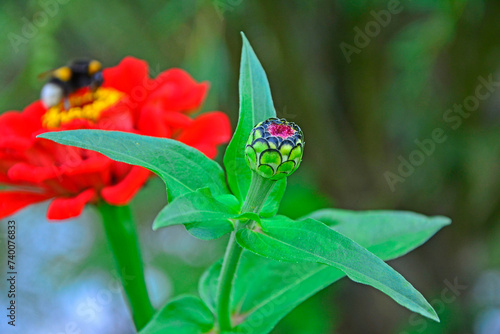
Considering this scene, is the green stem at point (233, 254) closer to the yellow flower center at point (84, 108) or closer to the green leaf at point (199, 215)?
the green leaf at point (199, 215)

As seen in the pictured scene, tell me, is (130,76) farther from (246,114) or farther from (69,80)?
(246,114)

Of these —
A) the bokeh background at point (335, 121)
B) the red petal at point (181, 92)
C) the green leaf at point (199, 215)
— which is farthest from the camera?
the bokeh background at point (335, 121)

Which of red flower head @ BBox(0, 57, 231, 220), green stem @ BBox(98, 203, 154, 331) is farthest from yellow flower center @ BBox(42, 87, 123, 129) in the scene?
green stem @ BBox(98, 203, 154, 331)

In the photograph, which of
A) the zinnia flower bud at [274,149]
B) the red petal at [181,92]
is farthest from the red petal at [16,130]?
the zinnia flower bud at [274,149]

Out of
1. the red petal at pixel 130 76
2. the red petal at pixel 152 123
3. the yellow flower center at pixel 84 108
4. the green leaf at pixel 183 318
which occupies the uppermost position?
the red petal at pixel 130 76

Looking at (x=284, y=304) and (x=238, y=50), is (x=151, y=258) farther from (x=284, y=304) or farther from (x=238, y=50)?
(x=284, y=304)

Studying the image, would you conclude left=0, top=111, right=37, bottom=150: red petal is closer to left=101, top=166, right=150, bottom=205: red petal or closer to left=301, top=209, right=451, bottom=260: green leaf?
left=101, top=166, right=150, bottom=205: red petal
